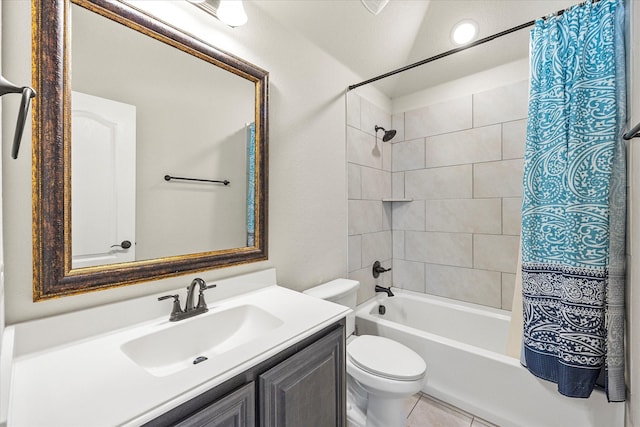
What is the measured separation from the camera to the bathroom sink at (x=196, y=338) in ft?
3.19

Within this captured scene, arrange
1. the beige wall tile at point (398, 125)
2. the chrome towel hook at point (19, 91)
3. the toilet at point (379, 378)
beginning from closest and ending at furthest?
the chrome towel hook at point (19, 91)
the toilet at point (379, 378)
the beige wall tile at point (398, 125)

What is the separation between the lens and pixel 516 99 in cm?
207

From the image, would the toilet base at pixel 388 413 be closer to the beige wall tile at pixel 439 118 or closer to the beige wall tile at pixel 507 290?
the beige wall tile at pixel 507 290

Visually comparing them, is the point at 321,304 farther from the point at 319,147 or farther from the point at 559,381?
the point at 559,381

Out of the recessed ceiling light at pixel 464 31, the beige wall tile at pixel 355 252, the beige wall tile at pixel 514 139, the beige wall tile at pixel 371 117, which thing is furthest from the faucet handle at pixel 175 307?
the recessed ceiling light at pixel 464 31

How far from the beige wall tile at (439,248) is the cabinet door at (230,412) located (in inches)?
80.5

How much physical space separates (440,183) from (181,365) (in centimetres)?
225

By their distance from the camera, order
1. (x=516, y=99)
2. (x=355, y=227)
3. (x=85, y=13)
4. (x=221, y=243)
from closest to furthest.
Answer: (x=85, y=13) < (x=221, y=243) < (x=516, y=99) < (x=355, y=227)

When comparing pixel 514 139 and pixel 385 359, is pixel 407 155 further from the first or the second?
pixel 385 359

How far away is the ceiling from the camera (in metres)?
1.73

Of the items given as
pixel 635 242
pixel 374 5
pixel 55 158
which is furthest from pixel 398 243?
pixel 55 158

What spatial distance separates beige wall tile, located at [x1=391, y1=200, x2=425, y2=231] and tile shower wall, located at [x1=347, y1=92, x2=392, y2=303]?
7 centimetres

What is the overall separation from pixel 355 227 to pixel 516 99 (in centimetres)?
152

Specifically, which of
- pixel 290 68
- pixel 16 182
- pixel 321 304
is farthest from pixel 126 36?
pixel 321 304
